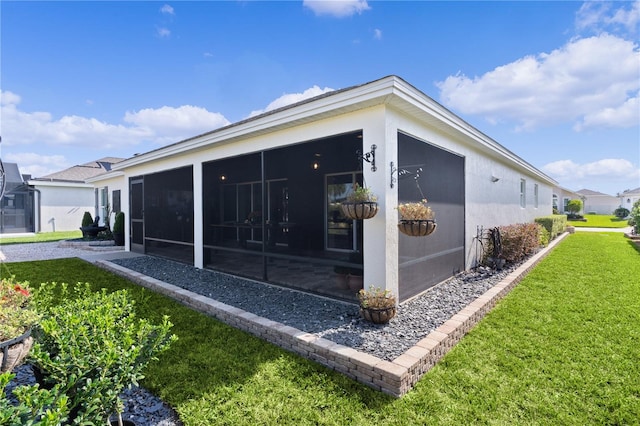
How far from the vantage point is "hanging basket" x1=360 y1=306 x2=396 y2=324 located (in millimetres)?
3792

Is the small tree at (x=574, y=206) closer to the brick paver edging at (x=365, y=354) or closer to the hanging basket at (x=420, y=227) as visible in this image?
the brick paver edging at (x=365, y=354)

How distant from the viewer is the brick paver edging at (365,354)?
8.94 feet

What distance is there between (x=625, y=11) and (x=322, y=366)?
11856 millimetres

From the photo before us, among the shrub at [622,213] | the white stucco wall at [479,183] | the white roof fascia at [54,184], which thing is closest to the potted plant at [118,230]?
the white roof fascia at [54,184]

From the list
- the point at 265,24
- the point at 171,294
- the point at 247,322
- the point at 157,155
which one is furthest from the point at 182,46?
the point at 247,322

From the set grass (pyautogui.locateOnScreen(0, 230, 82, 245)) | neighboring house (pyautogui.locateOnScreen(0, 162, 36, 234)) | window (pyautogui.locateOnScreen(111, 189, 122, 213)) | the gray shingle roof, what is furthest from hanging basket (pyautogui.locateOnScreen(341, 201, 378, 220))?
neighboring house (pyautogui.locateOnScreen(0, 162, 36, 234))

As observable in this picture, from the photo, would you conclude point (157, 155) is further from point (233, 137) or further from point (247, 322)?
point (247, 322)

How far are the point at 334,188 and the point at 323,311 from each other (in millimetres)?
5263

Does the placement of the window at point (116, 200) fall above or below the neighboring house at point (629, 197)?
below

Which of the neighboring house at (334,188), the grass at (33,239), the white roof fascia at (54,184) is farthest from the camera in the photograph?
the white roof fascia at (54,184)

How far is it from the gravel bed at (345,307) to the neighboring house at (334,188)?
0.32 m

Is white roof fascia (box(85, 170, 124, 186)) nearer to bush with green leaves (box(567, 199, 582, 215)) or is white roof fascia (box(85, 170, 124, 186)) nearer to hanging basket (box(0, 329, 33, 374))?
hanging basket (box(0, 329, 33, 374))

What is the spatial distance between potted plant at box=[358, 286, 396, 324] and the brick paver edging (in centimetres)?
56

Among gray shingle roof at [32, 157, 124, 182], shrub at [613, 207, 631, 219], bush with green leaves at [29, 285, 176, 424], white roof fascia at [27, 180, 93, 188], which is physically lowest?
bush with green leaves at [29, 285, 176, 424]
